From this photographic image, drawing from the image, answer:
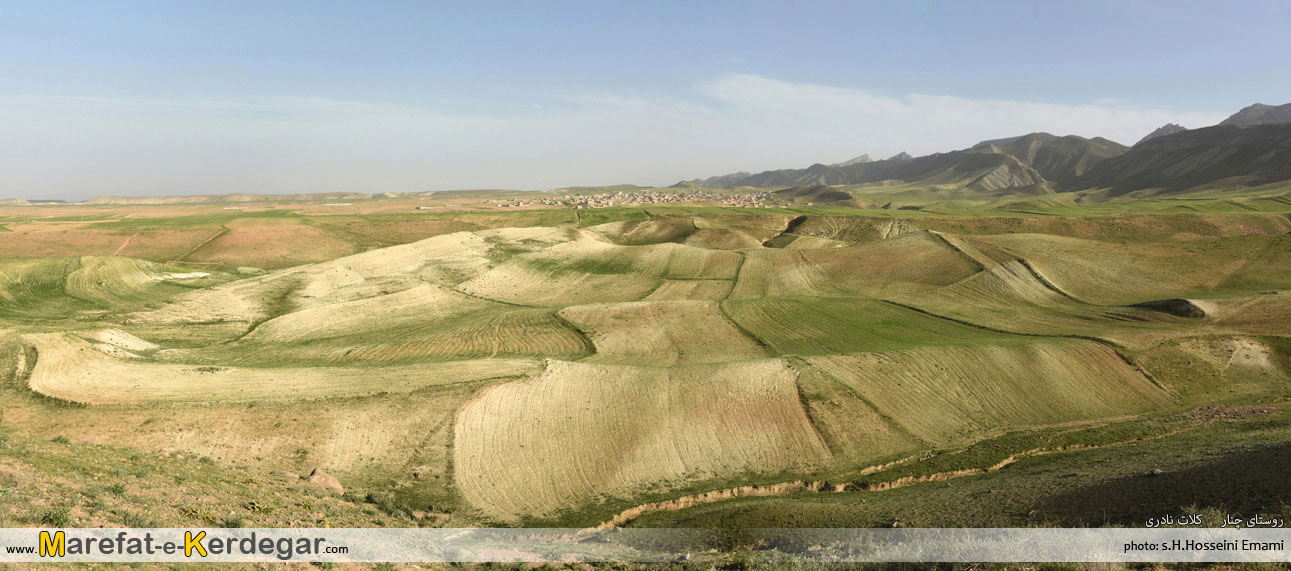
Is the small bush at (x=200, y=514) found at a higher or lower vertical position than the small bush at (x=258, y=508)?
higher

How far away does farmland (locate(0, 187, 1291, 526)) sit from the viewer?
84.6 ft

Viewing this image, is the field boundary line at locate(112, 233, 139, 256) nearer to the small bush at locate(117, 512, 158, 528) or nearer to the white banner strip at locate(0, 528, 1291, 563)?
the small bush at locate(117, 512, 158, 528)

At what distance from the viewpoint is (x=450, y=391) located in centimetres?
3556

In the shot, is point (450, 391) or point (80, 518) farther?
point (450, 391)

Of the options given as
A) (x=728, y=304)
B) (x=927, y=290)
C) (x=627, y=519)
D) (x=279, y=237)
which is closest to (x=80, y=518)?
(x=627, y=519)

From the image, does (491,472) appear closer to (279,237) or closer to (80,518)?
(80,518)

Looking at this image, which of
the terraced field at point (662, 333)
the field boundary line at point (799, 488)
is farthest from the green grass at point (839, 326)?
the field boundary line at point (799, 488)

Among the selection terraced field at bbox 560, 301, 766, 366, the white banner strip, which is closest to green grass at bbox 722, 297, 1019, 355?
→ terraced field at bbox 560, 301, 766, 366

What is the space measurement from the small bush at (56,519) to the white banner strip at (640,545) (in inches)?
13.0

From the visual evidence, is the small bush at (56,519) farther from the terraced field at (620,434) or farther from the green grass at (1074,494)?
the green grass at (1074,494)

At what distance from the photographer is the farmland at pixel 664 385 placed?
25.8 m

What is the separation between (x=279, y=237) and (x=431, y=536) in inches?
4735

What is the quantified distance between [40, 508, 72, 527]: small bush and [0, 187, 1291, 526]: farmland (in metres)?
0.70

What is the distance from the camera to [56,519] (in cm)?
1427
